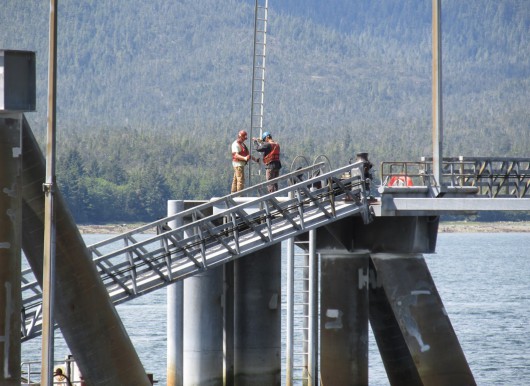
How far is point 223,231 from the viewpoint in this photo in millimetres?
30578

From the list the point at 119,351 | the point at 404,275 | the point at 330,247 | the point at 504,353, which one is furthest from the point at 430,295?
the point at 504,353

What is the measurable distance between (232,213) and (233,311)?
481 centimetres

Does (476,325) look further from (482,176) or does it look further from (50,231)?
(50,231)

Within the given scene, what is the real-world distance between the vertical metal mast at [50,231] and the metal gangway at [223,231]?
703cm

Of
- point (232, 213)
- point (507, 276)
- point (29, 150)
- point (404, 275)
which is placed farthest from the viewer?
point (507, 276)

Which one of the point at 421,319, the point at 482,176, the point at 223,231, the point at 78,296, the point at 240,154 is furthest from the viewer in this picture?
the point at 240,154

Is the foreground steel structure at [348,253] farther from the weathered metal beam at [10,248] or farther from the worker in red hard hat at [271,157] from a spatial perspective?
the weathered metal beam at [10,248]

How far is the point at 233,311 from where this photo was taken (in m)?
34.2

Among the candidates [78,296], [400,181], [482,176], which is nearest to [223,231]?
[400,181]

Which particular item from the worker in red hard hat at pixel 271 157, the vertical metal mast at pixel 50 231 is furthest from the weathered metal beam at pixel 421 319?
the vertical metal mast at pixel 50 231

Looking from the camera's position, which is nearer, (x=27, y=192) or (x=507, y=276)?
(x=27, y=192)

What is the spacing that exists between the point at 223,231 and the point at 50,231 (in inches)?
378

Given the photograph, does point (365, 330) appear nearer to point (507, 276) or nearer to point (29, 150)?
point (29, 150)

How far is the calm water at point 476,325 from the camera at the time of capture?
5447cm
